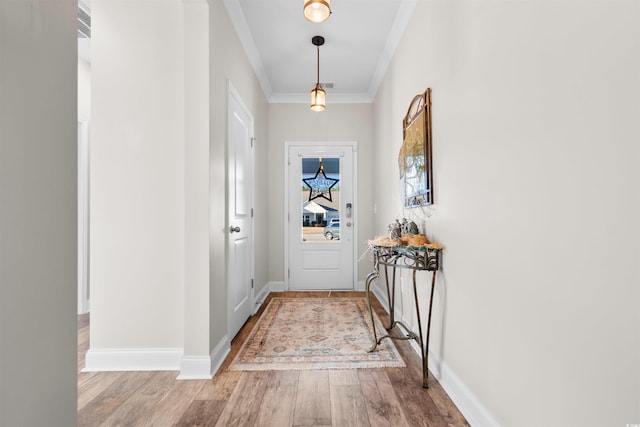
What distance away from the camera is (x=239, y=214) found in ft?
10.2

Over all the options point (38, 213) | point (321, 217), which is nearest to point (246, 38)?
point (321, 217)

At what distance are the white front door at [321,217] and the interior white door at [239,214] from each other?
1157mm

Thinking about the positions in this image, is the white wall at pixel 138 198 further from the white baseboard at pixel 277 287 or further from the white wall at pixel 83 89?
the white baseboard at pixel 277 287

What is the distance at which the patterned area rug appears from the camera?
233cm

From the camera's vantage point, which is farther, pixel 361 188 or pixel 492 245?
pixel 361 188

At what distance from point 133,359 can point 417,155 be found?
2.36m

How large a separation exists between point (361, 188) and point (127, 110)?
3029mm

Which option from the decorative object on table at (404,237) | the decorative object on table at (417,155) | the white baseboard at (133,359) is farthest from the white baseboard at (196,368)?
the decorative object on table at (417,155)

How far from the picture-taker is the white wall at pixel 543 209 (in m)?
0.86

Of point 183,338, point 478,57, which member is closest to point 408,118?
point 478,57

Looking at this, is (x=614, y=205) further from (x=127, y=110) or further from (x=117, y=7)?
(x=117, y=7)

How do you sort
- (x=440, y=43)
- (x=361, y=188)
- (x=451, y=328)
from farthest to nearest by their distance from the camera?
(x=361, y=188)
(x=440, y=43)
(x=451, y=328)

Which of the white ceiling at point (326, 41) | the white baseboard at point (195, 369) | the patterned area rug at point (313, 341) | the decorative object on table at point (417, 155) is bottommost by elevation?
the patterned area rug at point (313, 341)

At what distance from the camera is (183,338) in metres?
2.25
